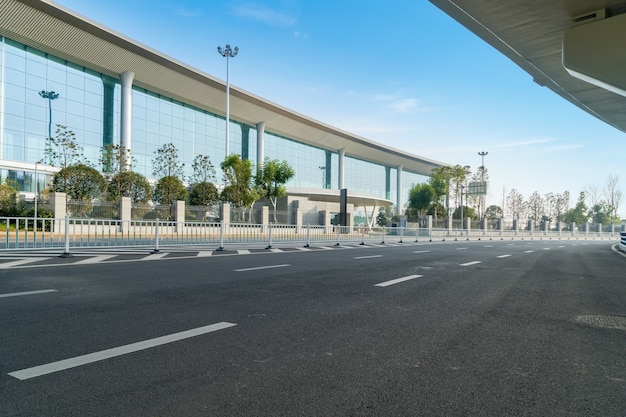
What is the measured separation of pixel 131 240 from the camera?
1547 centimetres

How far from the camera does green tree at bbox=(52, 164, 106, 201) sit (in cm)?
3203

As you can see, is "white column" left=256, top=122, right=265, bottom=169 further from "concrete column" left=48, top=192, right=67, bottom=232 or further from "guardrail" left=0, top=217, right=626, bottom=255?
"guardrail" left=0, top=217, right=626, bottom=255

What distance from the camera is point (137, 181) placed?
36.7 metres

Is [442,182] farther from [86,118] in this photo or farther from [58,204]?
[58,204]

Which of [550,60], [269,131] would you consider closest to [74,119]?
[269,131]

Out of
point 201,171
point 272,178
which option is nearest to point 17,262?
point 272,178

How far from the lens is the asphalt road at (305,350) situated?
9.16 feet

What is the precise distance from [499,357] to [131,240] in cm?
1429

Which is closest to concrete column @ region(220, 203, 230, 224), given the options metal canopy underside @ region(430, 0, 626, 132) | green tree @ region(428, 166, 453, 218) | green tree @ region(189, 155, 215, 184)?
green tree @ region(189, 155, 215, 184)

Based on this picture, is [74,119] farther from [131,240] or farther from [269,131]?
[131,240]

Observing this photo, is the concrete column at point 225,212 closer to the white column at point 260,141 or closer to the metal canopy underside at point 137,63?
the metal canopy underside at point 137,63

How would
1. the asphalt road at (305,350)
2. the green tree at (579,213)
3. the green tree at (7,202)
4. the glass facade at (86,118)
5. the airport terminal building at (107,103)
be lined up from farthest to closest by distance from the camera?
the green tree at (579,213)
the glass facade at (86,118)
the airport terminal building at (107,103)
the green tree at (7,202)
the asphalt road at (305,350)

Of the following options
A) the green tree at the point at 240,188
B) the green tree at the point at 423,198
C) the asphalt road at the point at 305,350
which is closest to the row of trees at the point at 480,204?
the green tree at the point at 423,198

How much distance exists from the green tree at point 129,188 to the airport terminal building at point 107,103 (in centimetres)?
654
